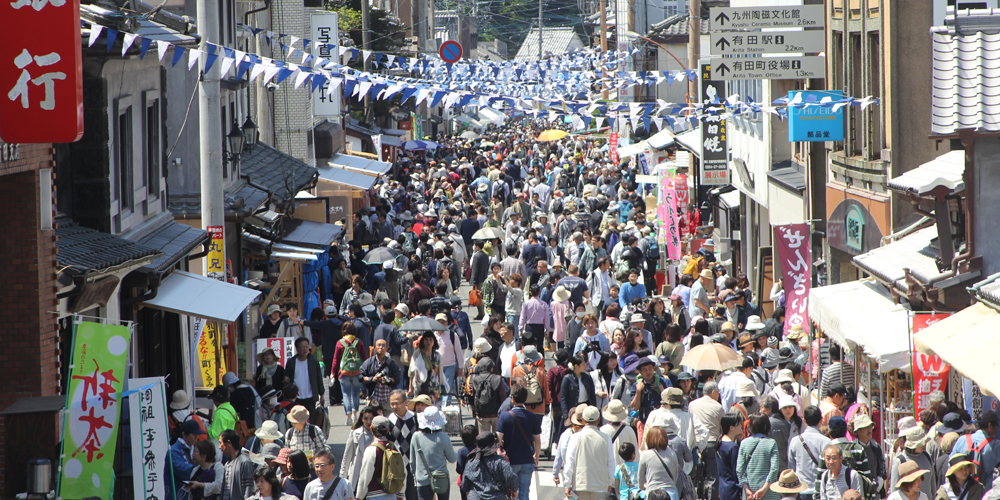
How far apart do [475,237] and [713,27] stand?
8.55 meters

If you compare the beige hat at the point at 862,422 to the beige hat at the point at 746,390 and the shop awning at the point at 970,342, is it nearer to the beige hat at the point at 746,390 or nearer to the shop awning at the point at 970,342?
the shop awning at the point at 970,342

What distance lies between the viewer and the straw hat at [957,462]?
8.75 metres

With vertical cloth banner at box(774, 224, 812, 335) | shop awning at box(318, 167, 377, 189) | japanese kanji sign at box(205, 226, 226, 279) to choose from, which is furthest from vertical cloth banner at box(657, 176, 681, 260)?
japanese kanji sign at box(205, 226, 226, 279)

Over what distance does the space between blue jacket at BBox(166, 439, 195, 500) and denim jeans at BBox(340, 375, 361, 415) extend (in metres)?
4.54

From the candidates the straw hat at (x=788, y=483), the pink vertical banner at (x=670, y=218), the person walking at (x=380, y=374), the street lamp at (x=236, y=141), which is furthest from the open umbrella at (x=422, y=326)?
the pink vertical banner at (x=670, y=218)

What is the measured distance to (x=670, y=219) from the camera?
72.6ft

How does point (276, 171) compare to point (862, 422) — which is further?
point (276, 171)

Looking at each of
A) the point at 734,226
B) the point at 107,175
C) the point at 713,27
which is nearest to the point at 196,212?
the point at 107,175

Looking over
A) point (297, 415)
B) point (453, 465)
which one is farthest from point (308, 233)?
point (297, 415)

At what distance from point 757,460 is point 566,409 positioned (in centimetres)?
321

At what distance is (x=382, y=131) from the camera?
149 ft

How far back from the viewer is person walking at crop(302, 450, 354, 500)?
8.86 m

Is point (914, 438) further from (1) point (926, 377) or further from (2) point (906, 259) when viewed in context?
(2) point (906, 259)

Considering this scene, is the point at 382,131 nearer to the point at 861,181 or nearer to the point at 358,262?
the point at 358,262
